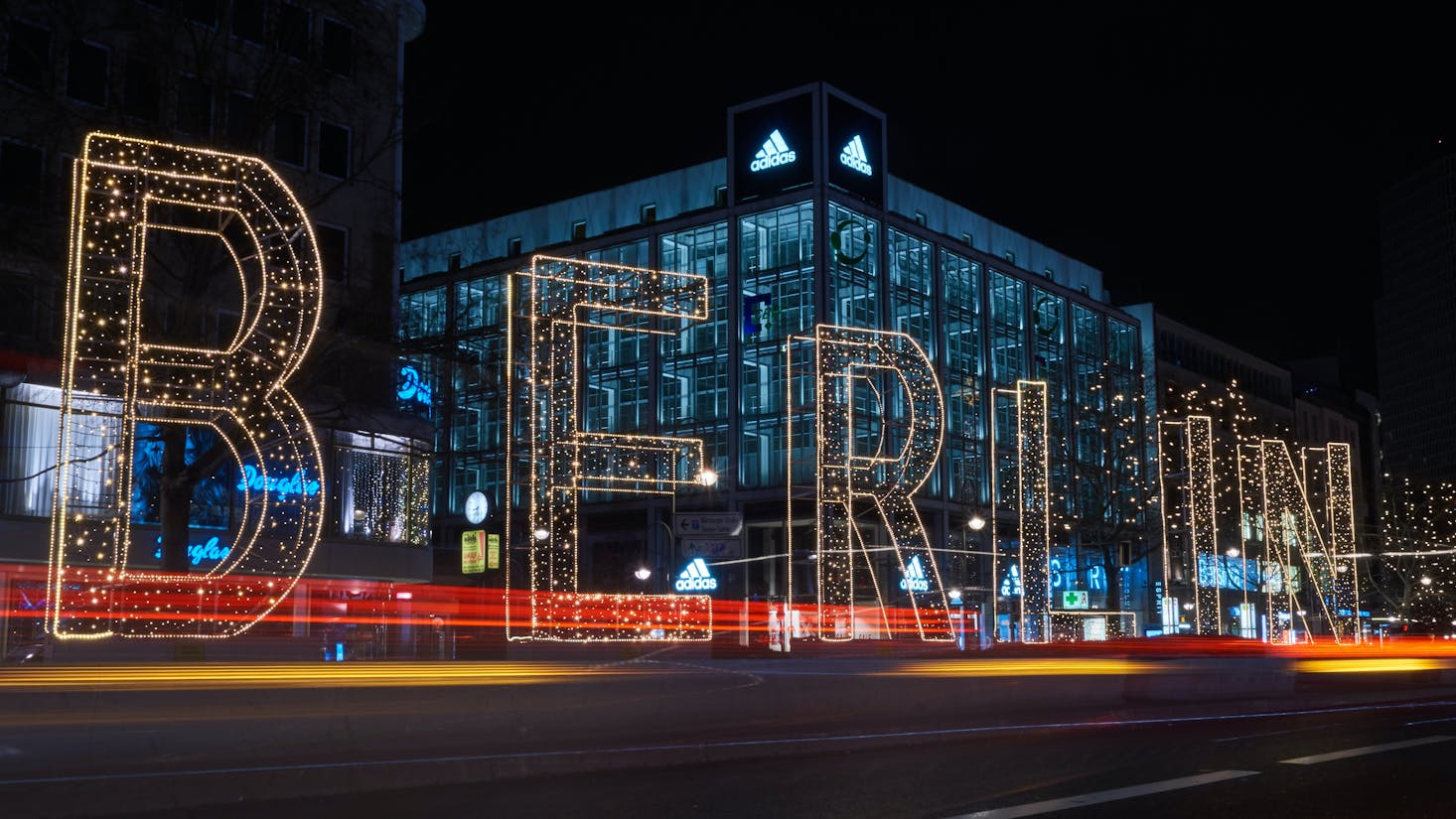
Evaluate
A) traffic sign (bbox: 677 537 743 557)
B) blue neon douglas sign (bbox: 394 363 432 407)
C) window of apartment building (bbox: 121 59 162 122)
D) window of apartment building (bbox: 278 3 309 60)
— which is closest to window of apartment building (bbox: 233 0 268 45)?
window of apartment building (bbox: 278 3 309 60)

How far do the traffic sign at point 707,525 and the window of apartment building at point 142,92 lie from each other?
9.56 meters

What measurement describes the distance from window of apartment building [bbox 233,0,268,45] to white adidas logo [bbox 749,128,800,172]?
121 ft

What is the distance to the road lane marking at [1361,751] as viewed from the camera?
13.1 meters

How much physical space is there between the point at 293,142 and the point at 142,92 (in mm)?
13823

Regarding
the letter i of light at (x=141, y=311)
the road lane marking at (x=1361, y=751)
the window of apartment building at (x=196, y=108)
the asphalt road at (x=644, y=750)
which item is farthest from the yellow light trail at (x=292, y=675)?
the window of apartment building at (x=196, y=108)

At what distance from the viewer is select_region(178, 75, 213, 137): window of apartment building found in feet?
65.7

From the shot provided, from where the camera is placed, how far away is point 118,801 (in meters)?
10.7

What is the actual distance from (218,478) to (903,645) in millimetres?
15420

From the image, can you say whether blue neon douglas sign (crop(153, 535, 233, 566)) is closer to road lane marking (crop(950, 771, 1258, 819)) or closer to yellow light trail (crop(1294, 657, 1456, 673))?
yellow light trail (crop(1294, 657, 1456, 673))

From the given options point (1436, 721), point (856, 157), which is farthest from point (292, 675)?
point (856, 157)

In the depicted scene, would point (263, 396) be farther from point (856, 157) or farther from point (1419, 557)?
point (1419, 557)

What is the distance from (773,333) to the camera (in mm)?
64188

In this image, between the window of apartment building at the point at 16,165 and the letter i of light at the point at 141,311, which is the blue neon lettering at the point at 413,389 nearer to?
the window of apartment building at the point at 16,165

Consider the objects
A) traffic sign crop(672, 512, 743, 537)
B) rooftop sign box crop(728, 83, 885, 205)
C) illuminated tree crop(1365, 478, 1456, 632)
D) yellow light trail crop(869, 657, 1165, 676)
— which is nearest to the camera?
yellow light trail crop(869, 657, 1165, 676)
